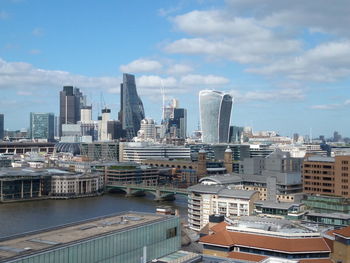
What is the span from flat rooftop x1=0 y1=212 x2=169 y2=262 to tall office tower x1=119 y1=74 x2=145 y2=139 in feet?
535

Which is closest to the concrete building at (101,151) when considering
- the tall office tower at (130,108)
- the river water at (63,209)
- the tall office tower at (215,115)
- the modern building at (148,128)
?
the tall office tower at (215,115)

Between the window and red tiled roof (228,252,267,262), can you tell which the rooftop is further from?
the window

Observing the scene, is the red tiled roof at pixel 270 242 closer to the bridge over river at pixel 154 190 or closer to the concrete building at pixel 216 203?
the concrete building at pixel 216 203

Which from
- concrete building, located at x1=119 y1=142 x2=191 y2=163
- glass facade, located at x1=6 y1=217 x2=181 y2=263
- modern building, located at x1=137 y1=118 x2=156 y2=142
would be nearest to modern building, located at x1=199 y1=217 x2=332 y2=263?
glass facade, located at x1=6 y1=217 x2=181 y2=263

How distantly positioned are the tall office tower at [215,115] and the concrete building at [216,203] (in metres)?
94.4

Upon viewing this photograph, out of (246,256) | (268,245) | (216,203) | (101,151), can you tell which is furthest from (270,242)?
(101,151)

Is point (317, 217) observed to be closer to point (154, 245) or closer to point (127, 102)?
point (154, 245)

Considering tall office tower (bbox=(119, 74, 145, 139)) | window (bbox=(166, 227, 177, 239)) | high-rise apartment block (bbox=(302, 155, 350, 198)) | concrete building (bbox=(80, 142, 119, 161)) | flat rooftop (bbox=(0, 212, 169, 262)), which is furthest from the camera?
tall office tower (bbox=(119, 74, 145, 139))

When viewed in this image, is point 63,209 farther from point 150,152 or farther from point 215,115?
point 215,115

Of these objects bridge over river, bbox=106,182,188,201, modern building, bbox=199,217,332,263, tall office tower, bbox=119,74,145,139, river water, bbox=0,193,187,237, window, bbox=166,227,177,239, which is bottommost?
river water, bbox=0,193,187,237

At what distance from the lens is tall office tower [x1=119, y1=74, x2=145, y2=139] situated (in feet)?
612

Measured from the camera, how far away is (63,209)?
56.8 m

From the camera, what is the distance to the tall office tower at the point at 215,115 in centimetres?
13900

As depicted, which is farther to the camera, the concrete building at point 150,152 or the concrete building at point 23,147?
the concrete building at point 23,147
